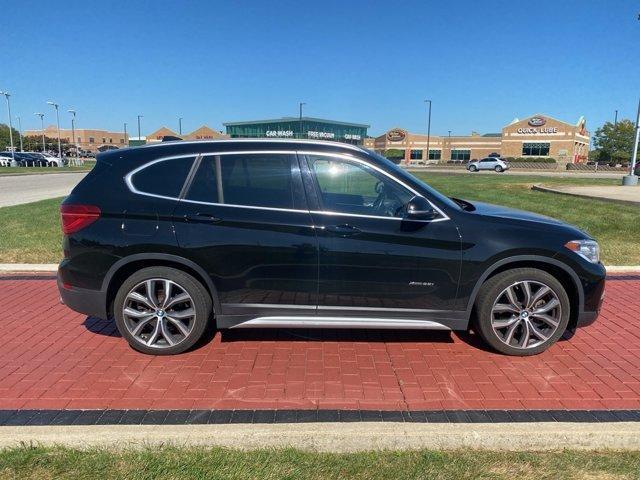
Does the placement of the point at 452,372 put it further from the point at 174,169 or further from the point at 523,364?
the point at 174,169

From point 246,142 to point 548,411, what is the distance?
3022 mm

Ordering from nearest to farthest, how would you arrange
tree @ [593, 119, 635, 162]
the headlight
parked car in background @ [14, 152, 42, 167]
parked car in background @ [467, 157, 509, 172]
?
the headlight < parked car in background @ [467, 157, 509, 172] < parked car in background @ [14, 152, 42, 167] < tree @ [593, 119, 635, 162]

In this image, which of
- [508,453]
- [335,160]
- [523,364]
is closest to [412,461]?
[508,453]

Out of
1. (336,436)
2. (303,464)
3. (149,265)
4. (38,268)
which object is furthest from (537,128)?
(303,464)

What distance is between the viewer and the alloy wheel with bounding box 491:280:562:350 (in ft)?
12.7

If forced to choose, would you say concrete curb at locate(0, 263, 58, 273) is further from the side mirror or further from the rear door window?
A: the side mirror

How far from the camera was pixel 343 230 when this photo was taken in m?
3.69

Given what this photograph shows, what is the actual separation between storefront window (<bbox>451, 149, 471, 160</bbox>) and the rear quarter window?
272 feet

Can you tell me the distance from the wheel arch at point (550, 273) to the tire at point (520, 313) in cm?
6

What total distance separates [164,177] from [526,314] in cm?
321

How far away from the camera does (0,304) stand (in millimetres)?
5242

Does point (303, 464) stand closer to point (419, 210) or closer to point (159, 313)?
point (159, 313)

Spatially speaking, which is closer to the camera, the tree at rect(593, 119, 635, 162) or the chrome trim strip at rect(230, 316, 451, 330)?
the chrome trim strip at rect(230, 316, 451, 330)

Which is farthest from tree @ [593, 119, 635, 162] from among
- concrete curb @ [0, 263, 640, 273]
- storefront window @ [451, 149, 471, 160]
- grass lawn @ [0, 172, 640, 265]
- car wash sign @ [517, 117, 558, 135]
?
concrete curb @ [0, 263, 640, 273]
